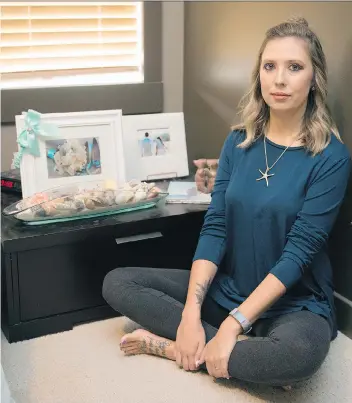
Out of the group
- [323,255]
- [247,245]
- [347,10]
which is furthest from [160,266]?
[347,10]

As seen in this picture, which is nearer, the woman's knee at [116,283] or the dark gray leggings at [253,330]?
the dark gray leggings at [253,330]

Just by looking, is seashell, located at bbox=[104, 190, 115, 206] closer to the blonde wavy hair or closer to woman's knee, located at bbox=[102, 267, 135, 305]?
woman's knee, located at bbox=[102, 267, 135, 305]

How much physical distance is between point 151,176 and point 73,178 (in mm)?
355

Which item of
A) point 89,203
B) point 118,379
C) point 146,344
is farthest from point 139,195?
point 118,379

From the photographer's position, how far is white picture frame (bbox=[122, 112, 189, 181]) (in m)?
2.40

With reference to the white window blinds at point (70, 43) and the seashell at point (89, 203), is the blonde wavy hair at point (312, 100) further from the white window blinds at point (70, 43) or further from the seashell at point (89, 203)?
the white window blinds at point (70, 43)

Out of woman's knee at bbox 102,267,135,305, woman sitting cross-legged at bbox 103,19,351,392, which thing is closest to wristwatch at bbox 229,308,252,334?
woman sitting cross-legged at bbox 103,19,351,392

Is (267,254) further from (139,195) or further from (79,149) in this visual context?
(79,149)

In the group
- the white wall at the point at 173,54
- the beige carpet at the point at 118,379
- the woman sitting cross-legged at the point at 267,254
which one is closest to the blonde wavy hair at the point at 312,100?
the woman sitting cross-legged at the point at 267,254

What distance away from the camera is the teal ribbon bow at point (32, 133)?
2.09 m

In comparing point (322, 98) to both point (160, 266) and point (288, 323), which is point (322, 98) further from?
point (160, 266)

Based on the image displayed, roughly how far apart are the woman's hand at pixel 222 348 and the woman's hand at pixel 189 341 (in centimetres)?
3

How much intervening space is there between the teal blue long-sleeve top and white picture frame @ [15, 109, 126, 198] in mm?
479

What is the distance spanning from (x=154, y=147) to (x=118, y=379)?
97 centimetres
